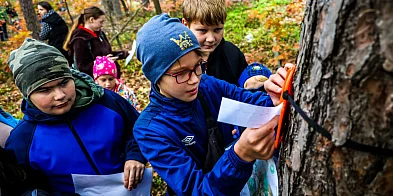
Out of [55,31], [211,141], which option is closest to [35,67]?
[211,141]

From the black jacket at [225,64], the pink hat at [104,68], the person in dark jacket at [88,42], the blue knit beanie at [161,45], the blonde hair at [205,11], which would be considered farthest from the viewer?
the person in dark jacket at [88,42]

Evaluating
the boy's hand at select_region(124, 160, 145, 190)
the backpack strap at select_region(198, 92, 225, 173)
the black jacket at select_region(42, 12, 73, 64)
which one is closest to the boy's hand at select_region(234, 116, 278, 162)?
the backpack strap at select_region(198, 92, 225, 173)

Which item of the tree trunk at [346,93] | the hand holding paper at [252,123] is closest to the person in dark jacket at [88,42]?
the hand holding paper at [252,123]

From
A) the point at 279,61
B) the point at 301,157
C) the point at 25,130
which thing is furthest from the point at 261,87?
the point at 279,61

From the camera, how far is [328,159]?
33.7 inches

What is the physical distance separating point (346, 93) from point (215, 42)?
1938 millimetres

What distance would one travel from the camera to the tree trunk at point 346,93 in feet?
2.17

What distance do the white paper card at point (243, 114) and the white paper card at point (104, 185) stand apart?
4.17 ft

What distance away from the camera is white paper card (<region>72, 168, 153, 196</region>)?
6.62ft

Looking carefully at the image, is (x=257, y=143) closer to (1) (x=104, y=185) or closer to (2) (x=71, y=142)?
(1) (x=104, y=185)

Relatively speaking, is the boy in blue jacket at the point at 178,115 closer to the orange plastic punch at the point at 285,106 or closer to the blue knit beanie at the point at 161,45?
the blue knit beanie at the point at 161,45

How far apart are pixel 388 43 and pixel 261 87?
4.21 feet

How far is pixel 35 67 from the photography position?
6.65ft

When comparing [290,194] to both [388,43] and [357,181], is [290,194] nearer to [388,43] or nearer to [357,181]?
[357,181]
